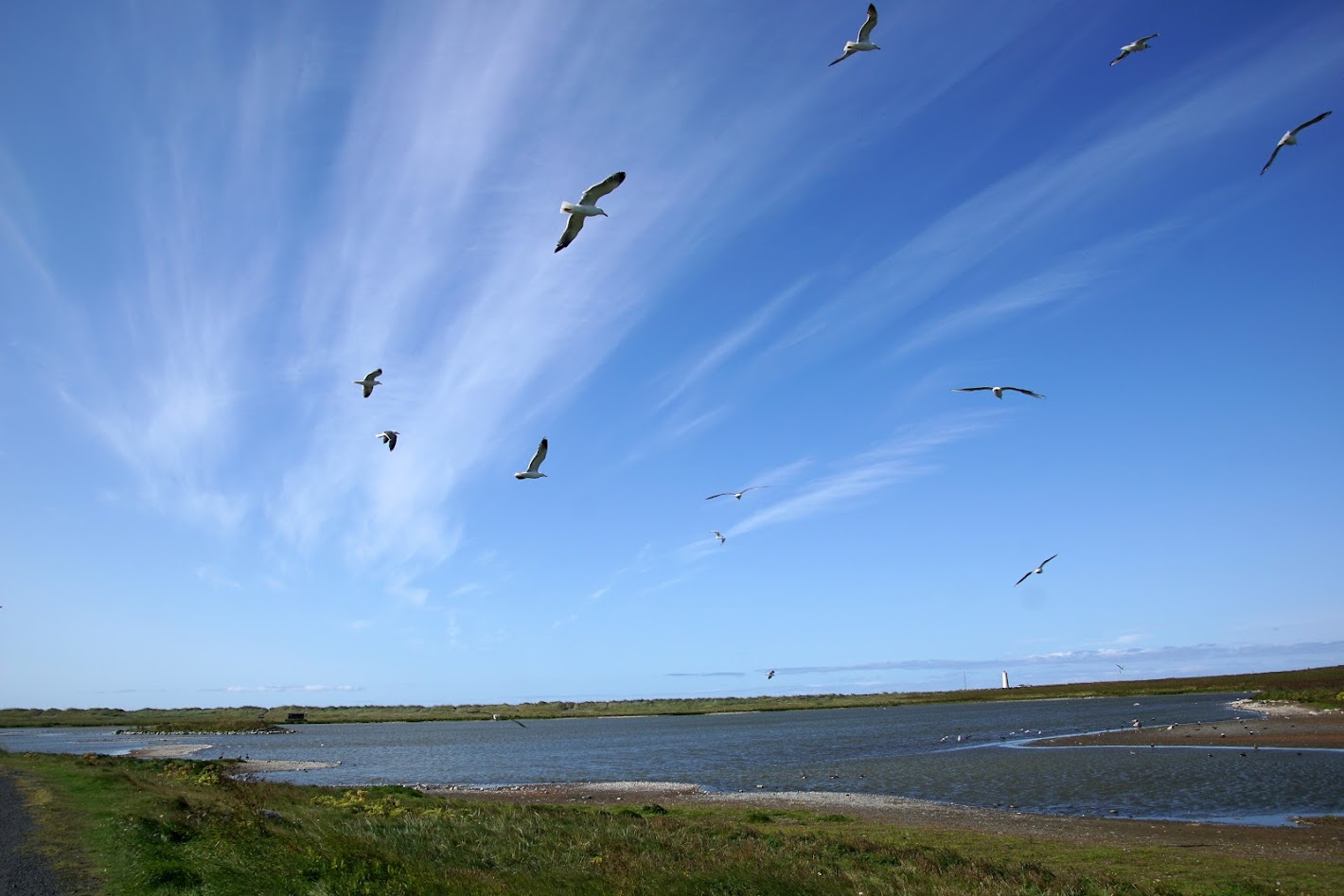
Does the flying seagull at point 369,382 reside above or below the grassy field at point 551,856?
above

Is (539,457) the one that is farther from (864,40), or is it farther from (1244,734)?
(1244,734)

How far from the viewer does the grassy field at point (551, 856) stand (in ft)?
43.4

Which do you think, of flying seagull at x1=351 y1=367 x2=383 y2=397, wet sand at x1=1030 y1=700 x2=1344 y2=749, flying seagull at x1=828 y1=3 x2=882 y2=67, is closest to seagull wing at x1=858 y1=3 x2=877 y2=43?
flying seagull at x1=828 y1=3 x2=882 y2=67

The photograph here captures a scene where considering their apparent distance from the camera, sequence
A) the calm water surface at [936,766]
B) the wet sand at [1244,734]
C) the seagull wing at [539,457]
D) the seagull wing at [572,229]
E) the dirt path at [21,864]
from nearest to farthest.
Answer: the dirt path at [21,864], the seagull wing at [572,229], the seagull wing at [539,457], the calm water surface at [936,766], the wet sand at [1244,734]

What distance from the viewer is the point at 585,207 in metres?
15.0

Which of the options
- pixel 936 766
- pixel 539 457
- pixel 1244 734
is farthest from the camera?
pixel 1244 734

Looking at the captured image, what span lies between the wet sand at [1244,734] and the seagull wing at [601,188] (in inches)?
1910

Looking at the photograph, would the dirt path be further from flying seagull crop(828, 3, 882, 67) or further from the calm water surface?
the calm water surface

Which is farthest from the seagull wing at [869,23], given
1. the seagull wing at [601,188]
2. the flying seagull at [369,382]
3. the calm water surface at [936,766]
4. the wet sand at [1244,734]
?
the wet sand at [1244,734]

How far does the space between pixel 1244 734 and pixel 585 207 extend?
56523 mm

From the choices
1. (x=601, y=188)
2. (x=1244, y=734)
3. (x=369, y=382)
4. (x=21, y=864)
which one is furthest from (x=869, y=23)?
(x=1244, y=734)

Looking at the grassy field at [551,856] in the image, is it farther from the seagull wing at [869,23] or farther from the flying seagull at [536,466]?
the seagull wing at [869,23]

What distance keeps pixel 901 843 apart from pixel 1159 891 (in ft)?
21.1

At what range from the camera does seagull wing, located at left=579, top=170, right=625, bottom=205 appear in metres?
14.9
